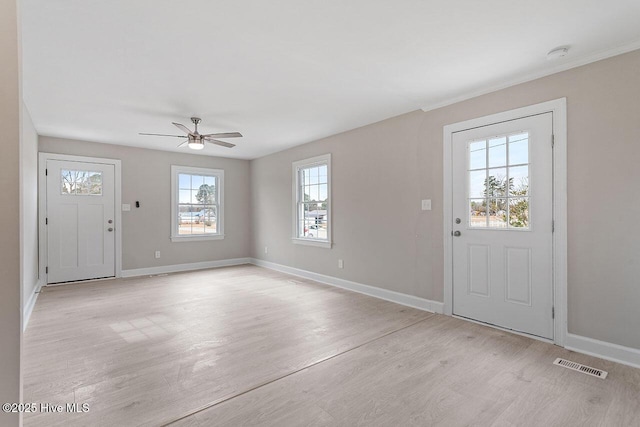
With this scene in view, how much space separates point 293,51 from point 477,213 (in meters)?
2.47

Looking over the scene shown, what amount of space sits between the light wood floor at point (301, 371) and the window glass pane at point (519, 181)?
1.39 meters

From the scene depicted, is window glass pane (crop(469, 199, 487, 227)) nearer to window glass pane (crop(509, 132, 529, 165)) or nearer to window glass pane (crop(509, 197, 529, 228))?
window glass pane (crop(509, 197, 529, 228))

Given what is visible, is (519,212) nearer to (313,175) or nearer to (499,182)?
(499,182)

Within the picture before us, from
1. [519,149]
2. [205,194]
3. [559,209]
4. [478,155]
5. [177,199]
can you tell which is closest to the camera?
[559,209]

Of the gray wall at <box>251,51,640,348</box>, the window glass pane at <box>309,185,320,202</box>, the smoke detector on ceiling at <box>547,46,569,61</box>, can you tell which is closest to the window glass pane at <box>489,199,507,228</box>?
the gray wall at <box>251,51,640,348</box>

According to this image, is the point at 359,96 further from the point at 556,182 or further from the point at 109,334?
the point at 109,334

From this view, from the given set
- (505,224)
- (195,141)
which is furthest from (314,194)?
(505,224)

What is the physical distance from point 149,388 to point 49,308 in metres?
2.83

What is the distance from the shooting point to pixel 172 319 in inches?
140

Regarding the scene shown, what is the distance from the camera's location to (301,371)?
2.41 metres

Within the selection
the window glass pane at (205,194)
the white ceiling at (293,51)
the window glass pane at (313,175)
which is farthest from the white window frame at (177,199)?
the white ceiling at (293,51)

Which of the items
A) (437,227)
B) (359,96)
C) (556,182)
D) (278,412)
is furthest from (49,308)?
(556,182)

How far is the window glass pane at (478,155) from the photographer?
3354mm

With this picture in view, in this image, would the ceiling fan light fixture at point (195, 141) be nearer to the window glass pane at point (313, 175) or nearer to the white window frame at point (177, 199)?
the window glass pane at point (313, 175)
